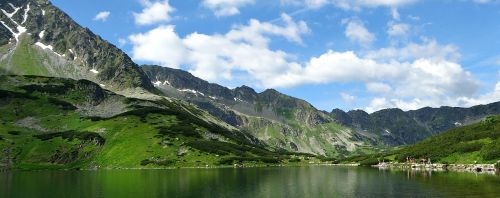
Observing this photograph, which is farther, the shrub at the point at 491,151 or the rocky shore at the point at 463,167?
the shrub at the point at 491,151

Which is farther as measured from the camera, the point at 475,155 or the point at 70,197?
the point at 475,155

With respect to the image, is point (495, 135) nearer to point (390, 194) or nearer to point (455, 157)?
point (455, 157)

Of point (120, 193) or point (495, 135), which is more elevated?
point (495, 135)

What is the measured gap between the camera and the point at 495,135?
627 ft

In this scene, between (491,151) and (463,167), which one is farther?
(463,167)

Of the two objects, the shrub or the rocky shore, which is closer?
the rocky shore

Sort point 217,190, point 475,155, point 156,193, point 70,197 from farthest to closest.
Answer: point 475,155
point 217,190
point 156,193
point 70,197

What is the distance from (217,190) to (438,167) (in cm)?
11879

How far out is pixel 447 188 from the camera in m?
90.5

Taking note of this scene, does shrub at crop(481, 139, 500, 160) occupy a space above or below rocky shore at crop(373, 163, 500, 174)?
above

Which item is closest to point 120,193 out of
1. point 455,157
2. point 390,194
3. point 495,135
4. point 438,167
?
point 390,194

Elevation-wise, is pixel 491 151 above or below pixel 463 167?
above

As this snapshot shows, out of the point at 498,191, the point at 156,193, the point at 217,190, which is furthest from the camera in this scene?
the point at 217,190

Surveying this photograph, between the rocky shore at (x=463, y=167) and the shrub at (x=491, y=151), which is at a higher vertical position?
the shrub at (x=491, y=151)
